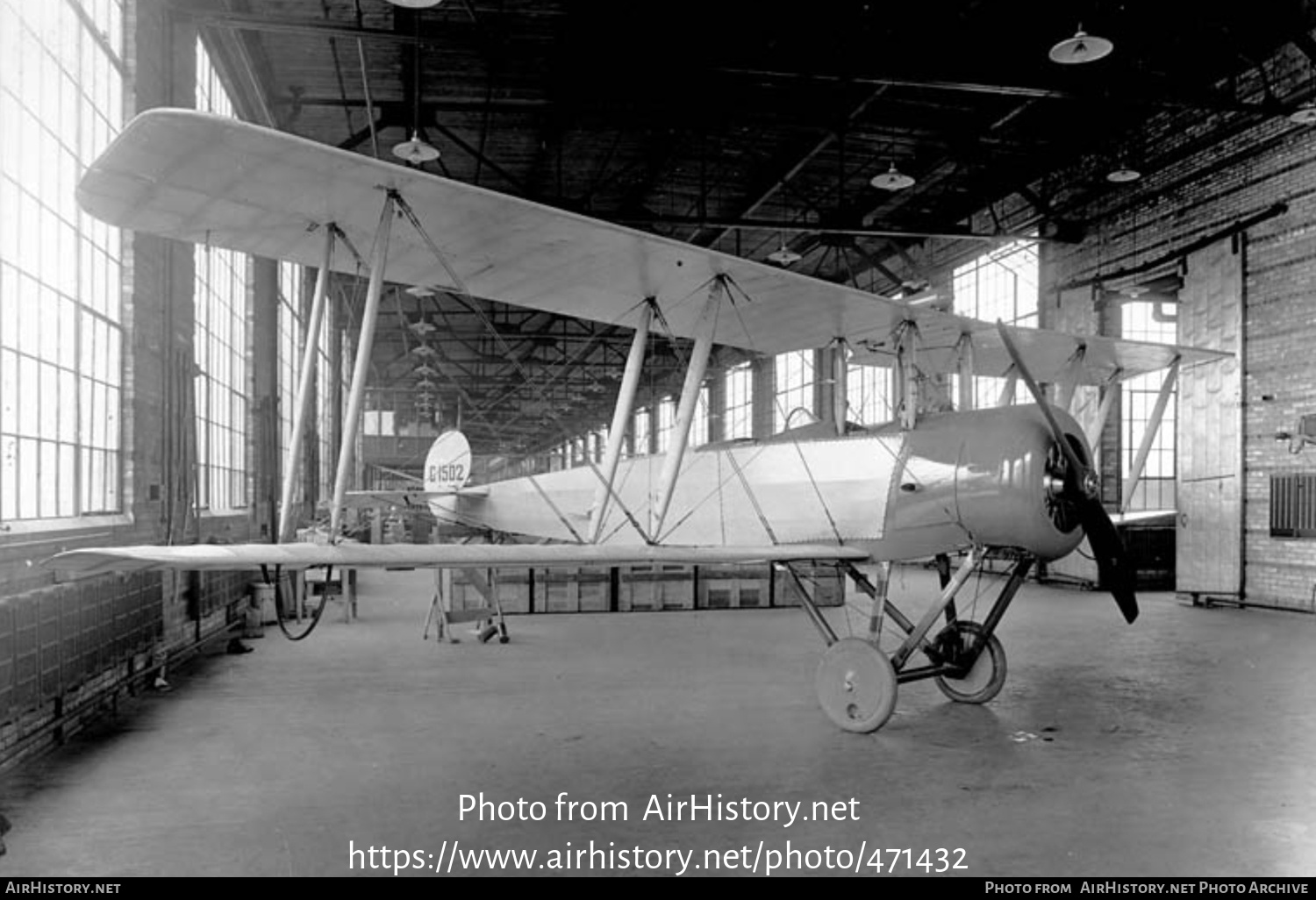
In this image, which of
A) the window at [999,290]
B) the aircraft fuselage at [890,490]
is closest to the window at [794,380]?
the window at [999,290]

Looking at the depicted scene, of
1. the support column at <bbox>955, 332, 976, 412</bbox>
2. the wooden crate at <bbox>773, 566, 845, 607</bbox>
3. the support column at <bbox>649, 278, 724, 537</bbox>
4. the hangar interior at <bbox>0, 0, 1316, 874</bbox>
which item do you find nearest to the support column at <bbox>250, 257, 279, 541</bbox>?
the hangar interior at <bbox>0, 0, 1316, 874</bbox>

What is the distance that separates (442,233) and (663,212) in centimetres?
1739

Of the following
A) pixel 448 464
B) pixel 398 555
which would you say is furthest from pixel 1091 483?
pixel 448 464

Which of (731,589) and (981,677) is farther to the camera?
(731,589)

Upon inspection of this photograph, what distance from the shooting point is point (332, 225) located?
234 inches

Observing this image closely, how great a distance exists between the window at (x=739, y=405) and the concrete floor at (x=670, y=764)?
2654cm

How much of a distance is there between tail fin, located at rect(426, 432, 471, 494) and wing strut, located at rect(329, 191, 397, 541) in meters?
10.5

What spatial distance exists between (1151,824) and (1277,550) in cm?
1194

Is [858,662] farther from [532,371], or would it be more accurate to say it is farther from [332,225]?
[532,371]

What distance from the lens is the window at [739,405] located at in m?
37.4

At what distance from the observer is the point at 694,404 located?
23.0 feet

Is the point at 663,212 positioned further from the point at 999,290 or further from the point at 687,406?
the point at 687,406

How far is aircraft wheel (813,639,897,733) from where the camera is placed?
22.9 feet

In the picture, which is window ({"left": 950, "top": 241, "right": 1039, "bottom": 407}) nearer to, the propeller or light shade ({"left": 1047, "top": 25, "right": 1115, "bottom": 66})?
light shade ({"left": 1047, "top": 25, "right": 1115, "bottom": 66})
